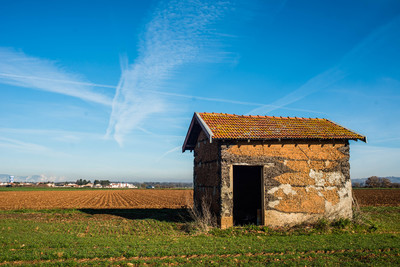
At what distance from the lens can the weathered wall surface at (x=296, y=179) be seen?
1388 centimetres

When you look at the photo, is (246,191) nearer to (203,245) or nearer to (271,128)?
(271,128)

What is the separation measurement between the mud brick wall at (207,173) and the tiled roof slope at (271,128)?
0.97m

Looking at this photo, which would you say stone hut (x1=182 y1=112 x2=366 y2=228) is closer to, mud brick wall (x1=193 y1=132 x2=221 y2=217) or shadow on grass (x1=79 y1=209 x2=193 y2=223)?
mud brick wall (x1=193 y1=132 x2=221 y2=217)

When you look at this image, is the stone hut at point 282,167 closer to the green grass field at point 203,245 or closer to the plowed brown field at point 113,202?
the green grass field at point 203,245

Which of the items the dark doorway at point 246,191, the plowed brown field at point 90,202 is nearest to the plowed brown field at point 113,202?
the plowed brown field at point 90,202

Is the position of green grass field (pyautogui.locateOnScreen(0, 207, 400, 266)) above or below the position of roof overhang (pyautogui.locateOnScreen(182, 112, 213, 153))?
below

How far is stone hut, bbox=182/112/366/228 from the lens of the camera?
13.9 m

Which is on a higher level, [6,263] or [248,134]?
[248,134]

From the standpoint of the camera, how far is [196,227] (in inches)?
525

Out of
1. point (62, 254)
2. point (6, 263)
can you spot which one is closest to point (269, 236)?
point (62, 254)

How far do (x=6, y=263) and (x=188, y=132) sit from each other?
1134cm

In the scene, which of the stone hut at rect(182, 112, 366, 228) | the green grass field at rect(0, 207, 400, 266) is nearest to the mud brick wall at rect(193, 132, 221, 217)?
the stone hut at rect(182, 112, 366, 228)

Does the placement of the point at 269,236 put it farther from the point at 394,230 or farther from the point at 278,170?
the point at 394,230

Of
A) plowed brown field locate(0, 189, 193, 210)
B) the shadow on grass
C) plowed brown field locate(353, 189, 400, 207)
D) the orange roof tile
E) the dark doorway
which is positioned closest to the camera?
the orange roof tile
